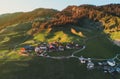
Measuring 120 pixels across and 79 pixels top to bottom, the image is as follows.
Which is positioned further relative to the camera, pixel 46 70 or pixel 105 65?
pixel 105 65

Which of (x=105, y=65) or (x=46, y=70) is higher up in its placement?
(x=46, y=70)

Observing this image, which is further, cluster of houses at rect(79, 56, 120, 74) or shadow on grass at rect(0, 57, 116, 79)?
cluster of houses at rect(79, 56, 120, 74)

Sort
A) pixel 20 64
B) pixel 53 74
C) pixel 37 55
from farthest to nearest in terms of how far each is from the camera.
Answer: pixel 37 55
pixel 20 64
pixel 53 74

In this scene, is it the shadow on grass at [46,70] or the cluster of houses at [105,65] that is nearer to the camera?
the shadow on grass at [46,70]

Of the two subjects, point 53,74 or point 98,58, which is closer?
point 53,74

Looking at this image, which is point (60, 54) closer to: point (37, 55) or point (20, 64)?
point (37, 55)

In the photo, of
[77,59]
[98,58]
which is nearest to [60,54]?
[77,59]

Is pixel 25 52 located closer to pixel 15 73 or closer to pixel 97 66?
pixel 15 73

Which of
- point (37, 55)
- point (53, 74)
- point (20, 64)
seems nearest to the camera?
point (53, 74)
